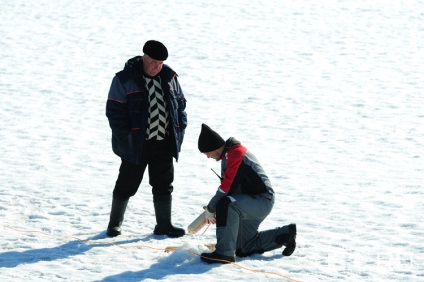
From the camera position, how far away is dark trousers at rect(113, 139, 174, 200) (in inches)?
273

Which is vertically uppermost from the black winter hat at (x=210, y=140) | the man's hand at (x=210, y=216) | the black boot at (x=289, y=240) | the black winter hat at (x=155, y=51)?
the black winter hat at (x=155, y=51)

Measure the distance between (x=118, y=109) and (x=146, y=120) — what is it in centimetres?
26

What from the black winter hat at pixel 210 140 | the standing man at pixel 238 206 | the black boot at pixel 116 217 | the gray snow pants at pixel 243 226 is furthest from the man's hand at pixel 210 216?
the black boot at pixel 116 217

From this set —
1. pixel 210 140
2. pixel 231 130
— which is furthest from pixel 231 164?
pixel 231 130

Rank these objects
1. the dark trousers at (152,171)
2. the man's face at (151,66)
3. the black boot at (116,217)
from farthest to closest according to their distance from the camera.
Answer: the black boot at (116,217), the dark trousers at (152,171), the man's face at (151,66)

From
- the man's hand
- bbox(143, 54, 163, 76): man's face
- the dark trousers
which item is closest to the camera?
the man's hand

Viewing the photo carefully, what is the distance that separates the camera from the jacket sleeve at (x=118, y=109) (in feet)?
22.1

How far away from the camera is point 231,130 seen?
11.4 meters

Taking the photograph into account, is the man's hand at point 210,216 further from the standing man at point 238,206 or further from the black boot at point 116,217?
the black boot at point 116,217

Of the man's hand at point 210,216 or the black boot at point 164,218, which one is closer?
the man's hand at point 210,216

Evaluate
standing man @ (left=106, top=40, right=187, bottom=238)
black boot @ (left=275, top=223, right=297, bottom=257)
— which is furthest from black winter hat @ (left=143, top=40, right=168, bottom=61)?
black boot @ (left=275, top=223, right=297, bottom=257)

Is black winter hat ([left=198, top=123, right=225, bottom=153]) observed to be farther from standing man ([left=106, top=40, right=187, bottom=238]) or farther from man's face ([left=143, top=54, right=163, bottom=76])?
man's face ([left=143, top=54, right=163, bottom=76])

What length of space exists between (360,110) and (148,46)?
6.43 meters

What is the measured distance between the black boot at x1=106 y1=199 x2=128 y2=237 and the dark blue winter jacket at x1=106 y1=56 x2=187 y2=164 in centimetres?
53
